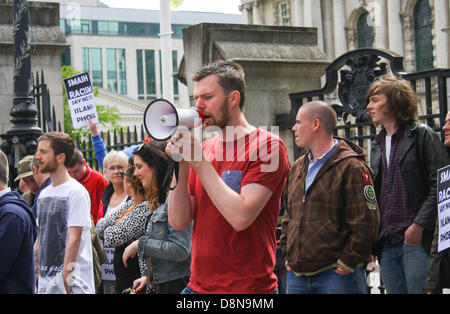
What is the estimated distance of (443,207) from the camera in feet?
15.3

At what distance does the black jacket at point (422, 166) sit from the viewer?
5.18m

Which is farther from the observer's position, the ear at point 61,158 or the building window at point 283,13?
the building window at point 283,13

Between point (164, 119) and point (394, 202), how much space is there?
2450 millimetres

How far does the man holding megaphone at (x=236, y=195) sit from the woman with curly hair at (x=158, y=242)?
1161mm

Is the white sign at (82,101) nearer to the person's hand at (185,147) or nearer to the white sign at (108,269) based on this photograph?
the white sign at (108,269)

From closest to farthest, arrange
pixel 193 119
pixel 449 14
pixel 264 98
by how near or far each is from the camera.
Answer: pixel 193 119 → pixel 264 98 → pixel 449 14

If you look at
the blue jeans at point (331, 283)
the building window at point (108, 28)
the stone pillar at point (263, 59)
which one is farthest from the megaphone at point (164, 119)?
the building window at point (108, 28)

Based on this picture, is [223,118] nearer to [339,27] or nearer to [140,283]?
[140,283]

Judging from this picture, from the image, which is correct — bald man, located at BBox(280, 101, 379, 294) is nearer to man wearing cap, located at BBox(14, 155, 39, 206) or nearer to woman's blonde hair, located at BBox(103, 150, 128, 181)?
woman's blonde hair, located at BBox(103, 150, 128, 181)

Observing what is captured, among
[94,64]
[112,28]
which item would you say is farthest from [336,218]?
[112,28]

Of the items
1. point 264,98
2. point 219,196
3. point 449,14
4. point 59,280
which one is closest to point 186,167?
point 219,196
